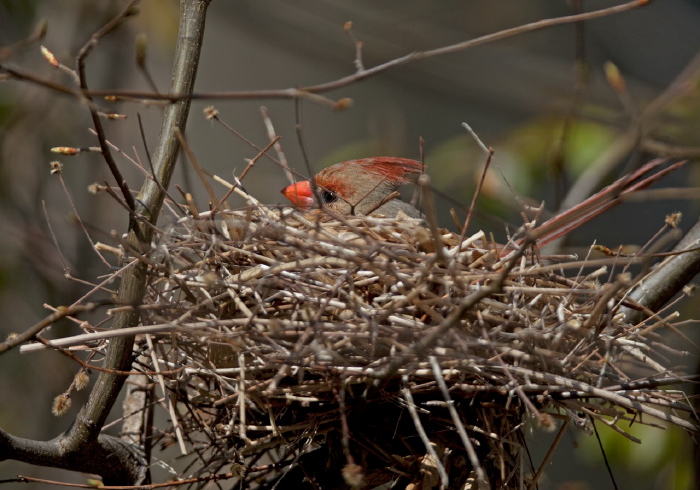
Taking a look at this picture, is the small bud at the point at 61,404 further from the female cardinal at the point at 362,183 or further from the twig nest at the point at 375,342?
the female cardinal at the point at 362,183

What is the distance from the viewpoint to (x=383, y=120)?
16.9 ft

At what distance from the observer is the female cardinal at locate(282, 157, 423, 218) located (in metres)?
3.08

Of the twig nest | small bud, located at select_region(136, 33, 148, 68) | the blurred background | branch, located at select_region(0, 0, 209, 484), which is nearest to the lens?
small bud, located at select_region(136, 33, 148, 68)

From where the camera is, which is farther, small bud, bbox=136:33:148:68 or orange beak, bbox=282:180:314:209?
orange beak, bbox=282:180:314:209

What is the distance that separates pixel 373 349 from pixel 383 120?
11.5 ft

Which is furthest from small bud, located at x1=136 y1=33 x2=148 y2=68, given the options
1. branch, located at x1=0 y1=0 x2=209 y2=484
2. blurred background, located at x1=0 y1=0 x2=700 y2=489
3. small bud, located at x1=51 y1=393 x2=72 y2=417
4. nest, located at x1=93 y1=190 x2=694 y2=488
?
small bud, located at x1=51 y1=393 x2=72 y2=417

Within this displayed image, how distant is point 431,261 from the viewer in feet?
5.16

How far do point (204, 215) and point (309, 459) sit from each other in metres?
0.76

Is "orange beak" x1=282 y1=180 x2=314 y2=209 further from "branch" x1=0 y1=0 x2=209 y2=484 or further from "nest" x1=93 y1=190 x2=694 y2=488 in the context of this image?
"branch" x1=0 y1=0 x2=209 y2=484

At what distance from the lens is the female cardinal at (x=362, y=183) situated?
308 centimetres

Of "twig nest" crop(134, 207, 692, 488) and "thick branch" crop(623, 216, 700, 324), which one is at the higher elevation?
"thick branch" crop(623, 216, 700, 324)

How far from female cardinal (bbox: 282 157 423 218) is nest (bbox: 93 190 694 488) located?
0.75m

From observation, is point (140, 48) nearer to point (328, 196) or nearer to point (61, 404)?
point (61, 404)

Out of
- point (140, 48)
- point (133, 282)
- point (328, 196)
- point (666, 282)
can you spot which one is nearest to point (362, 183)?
point (328, 196)
